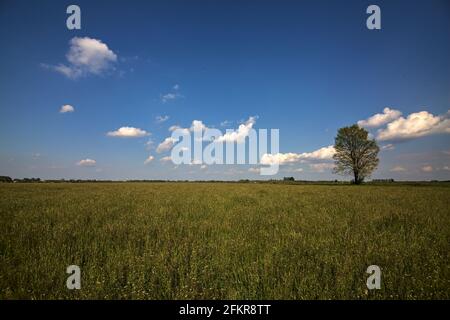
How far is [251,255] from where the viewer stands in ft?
15.1

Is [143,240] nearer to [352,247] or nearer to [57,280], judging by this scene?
[57,280]

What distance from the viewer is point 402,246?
5.30 metres

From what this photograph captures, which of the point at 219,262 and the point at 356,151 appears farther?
the point at 356,151

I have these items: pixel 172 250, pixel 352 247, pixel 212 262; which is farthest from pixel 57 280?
pixel 352 247

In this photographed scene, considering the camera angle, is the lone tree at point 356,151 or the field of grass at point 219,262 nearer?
the field of grass at point 219,262

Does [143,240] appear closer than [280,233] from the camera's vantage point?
Yes

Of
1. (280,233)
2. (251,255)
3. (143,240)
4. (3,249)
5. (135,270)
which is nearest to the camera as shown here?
(135,270)

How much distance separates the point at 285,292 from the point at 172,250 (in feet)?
7.66

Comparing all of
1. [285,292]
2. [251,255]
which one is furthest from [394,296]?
[251,255]

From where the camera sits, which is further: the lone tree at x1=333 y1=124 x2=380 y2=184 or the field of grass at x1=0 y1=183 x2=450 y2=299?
the lone tree at x1=333 y1=124 x2=380 y2=184

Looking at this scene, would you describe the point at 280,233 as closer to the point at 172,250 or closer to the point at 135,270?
the point at 172,250
